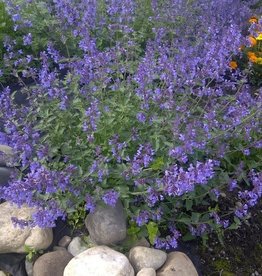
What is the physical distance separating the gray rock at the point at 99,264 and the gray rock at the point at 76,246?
0.23m

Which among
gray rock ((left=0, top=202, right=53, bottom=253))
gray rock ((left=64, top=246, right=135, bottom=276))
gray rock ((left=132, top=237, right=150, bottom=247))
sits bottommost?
gray rock ((left=0, top=202, right=53, bottom=253))

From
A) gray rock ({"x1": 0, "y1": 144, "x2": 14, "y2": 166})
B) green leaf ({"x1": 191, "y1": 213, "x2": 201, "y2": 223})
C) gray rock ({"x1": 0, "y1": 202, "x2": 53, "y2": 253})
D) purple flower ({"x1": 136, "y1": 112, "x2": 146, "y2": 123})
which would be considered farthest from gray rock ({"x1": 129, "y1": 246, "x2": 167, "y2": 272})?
gray rock ({"x1": 0, "y1": 144, "x2": 14, "y2": 166})

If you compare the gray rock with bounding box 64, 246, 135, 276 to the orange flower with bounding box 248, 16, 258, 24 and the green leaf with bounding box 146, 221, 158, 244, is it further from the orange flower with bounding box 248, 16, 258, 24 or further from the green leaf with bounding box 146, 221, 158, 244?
the orange flower with bounding box 248, 16, 258, 24

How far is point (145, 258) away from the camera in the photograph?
2969 millimetres

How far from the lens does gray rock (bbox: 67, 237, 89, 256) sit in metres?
3.16

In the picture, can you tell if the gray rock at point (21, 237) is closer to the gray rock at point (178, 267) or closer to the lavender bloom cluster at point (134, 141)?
the lavender bloom cluster at point (134, 141)

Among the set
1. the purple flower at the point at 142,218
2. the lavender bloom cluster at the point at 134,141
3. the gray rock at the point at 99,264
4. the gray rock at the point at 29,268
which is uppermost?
the lavender bloom cluster at the point at 134,141

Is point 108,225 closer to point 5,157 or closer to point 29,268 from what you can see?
point 29,268

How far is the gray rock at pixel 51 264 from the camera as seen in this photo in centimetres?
298

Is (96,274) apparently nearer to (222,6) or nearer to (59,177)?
(59,177)

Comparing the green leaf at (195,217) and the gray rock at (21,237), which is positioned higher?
the green leaf at (195,217)

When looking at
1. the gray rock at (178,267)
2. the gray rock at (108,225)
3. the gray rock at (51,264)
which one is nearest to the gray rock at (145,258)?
the gray rock at (178,267)

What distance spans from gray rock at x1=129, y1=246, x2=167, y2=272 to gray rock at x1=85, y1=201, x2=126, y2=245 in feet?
0.49

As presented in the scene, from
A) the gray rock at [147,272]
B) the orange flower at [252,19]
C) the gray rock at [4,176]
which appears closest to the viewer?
the gray rock at [147,272]
